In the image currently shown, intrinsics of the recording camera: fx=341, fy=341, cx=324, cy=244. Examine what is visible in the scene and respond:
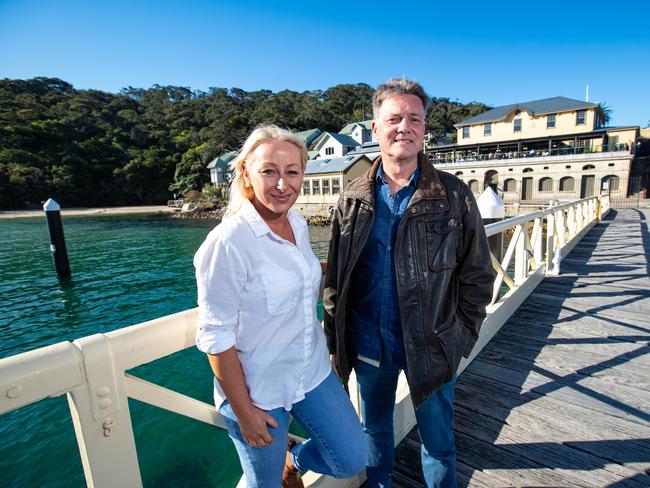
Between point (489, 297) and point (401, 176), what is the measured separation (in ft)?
2.42

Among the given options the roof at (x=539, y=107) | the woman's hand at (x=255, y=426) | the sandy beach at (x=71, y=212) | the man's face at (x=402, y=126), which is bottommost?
the sandy beach at (x=71, y=212)

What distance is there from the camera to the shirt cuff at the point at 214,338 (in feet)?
3.74

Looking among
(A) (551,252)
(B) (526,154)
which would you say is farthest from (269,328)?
(B) (526,154)

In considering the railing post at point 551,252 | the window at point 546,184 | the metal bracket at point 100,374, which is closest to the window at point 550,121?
the window at point 546,184

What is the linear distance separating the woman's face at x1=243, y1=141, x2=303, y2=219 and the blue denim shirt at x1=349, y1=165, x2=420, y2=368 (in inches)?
20.5

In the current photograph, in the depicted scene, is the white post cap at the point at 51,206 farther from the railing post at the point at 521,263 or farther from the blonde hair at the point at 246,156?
the railing post at the point at 521,263

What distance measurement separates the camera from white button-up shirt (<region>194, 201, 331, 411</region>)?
1.14m

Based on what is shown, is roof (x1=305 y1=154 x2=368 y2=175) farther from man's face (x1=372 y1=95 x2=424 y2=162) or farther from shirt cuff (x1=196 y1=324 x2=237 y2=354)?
shirt cuff (x1=196 y1=324 x2=237 y2=354)

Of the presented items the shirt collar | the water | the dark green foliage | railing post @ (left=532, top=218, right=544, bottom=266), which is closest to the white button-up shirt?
the shirt collar

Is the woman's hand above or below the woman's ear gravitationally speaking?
below

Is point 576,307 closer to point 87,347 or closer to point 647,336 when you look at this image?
point 647,336

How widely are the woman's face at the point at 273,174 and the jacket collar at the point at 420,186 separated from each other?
42cm

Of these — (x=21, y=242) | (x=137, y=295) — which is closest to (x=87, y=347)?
(x=137, y=295)

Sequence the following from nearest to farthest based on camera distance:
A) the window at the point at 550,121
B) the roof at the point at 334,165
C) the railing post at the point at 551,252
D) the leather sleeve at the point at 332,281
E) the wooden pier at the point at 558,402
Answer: the leather sleeve at the point at 332,281
the wooden pier at the point at 558,402
the railing post at the point at 551,252
the roof at the point at 334,165
the window at the point at 550,121
